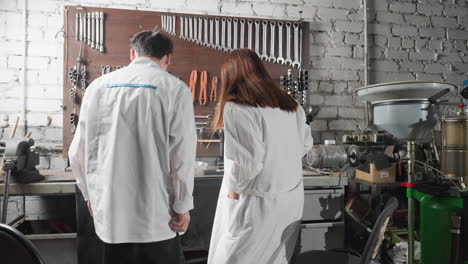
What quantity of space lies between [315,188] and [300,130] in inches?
24.9

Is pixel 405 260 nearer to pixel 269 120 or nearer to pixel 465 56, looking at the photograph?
pixel 269 120

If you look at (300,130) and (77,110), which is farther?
(77,110)

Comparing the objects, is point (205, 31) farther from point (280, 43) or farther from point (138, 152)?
point (138, 152)

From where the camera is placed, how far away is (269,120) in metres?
1.65

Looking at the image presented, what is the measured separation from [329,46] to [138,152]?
2.29 meters

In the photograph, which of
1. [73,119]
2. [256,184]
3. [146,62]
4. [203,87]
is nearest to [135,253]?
[256,184]

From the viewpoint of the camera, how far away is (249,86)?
1690mm

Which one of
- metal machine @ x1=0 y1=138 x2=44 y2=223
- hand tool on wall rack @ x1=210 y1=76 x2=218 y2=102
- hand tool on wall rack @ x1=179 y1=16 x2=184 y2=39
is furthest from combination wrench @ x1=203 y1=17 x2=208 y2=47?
metal machine @ x1=0 y1=138 x2=44 y2=223

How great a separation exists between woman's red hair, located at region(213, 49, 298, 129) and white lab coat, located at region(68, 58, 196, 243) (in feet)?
1.11

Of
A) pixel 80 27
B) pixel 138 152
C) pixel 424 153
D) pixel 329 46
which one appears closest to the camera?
pixel 138 152

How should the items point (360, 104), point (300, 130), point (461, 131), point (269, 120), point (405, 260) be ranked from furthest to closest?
1. point (360, 104)
2. point (461, 131)
3. point (405, 260)
4. point (300, 130)
5. point (269, 120)

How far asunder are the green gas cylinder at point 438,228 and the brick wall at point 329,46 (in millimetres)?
1064

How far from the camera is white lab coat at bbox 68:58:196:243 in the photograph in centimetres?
136

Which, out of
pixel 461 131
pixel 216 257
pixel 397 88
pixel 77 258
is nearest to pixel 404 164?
pixel 461 131
